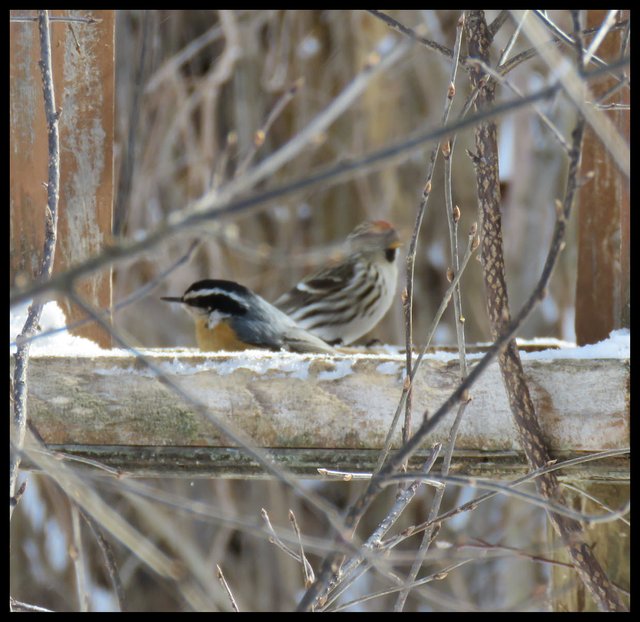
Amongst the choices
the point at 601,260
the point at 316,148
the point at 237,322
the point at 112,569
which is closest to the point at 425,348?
the point at 112,569

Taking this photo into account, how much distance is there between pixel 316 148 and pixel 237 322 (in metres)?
2.36

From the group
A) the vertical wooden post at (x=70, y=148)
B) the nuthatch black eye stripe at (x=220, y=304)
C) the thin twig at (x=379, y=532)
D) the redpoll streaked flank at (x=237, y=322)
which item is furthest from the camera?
the nuthatch black eye stripe at (x=220, y=304)

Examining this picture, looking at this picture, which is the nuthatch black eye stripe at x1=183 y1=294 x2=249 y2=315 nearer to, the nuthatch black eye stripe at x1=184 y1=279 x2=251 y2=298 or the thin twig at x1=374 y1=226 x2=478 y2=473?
the nuthatch black eye stripe at x1=184 y1=279 x2=251 y2=298

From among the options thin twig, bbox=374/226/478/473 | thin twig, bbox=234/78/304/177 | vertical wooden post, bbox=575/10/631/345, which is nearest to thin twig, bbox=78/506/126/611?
thin twig, bbox=374/226/478/473

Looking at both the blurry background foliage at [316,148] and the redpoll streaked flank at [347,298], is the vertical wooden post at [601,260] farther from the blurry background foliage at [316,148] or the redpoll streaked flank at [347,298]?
the blurry background foliage at [316,148]

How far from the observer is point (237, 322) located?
3.89 metres

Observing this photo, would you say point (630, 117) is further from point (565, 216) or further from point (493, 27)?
point (565, 216)

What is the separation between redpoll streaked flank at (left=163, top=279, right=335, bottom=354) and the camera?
376 cm

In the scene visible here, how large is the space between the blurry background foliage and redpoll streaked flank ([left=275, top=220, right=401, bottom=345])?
413mm

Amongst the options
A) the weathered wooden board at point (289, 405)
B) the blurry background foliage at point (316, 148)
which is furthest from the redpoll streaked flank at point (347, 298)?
the weathered wooden board at point (289, 405)

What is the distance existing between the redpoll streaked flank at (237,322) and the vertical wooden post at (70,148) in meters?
1.06

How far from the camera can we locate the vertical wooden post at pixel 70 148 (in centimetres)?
269

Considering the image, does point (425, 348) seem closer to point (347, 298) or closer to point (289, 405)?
point (289, 405)
